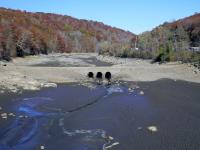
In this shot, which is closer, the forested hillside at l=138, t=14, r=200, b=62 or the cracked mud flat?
the cracked mud flat

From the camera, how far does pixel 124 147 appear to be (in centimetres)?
2267

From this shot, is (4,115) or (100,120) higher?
(4,115)

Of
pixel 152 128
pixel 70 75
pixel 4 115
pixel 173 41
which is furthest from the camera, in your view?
pixel 173 41

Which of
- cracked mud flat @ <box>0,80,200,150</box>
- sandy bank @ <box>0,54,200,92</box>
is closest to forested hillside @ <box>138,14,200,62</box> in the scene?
sandy bank @ <box>0,54,200,92</box>

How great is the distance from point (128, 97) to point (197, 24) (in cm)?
9030

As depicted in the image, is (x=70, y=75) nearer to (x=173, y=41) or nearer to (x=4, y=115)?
(x=4, y=115)

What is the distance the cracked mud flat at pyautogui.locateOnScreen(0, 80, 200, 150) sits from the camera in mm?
23312

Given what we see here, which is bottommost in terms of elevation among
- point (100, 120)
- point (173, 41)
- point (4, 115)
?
point (100, 120)

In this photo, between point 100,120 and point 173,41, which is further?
point 173,41

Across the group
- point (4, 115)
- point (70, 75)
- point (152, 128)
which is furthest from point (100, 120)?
point (70, 75)

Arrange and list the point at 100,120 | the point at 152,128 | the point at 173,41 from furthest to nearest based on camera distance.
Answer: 1. the point at 173,41
2. the point at 100,120
3. the point at 152,128

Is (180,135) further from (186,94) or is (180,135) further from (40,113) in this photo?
(186,94)

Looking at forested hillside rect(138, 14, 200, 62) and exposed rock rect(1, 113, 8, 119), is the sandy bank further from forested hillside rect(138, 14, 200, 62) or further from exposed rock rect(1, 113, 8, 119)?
forested hillside rect(138, 14, 200, 62)

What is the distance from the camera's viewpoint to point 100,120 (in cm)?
2950
